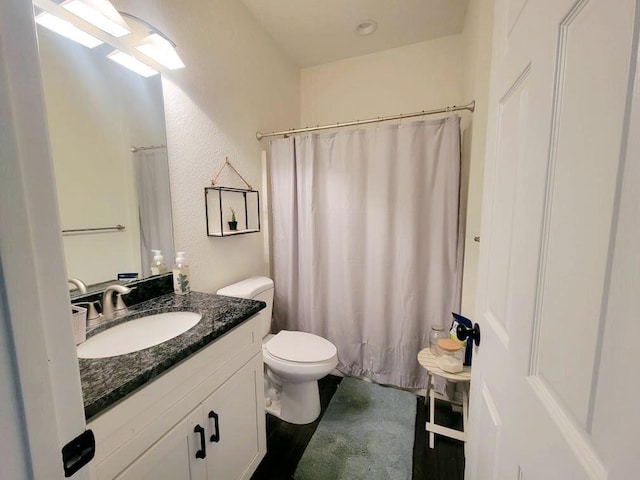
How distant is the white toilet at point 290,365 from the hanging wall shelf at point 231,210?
1.17ft

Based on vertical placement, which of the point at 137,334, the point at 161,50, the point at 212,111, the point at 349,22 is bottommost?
the point at 137,334

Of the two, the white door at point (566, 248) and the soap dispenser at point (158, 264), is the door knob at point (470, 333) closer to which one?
the white door at point (566, 248)

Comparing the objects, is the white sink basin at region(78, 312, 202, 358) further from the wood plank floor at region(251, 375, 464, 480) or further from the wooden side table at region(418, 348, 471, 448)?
the wooden side table at region(418, 348, 471, 448)

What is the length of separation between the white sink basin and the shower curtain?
0.94 ft

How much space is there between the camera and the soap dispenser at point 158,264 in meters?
1.35

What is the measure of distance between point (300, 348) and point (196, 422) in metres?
0.77

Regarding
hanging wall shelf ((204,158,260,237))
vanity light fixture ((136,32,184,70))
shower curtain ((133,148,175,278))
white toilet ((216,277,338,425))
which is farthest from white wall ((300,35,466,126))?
white toilet ((216,277,338,425))

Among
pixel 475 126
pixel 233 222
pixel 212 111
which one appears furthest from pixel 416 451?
pixel 212 111

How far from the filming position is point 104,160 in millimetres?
1164

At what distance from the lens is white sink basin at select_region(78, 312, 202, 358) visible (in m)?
0.98

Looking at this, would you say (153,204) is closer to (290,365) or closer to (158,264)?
(158,264)

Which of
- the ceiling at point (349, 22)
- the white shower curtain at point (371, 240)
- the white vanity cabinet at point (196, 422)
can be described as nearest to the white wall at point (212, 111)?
the ceiling at point (349, 22)

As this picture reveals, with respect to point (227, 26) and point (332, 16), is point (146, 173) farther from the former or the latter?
point (332, 16)

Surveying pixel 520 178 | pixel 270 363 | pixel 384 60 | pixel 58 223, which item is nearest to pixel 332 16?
pixel 384 60
